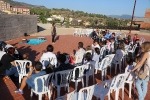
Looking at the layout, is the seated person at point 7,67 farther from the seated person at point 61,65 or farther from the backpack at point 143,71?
the backpack at point 143,71

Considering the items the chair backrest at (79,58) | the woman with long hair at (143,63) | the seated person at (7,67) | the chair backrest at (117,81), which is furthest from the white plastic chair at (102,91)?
the seated person at (7,67)

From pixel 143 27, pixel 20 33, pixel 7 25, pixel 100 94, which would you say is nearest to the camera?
pixel 100 94

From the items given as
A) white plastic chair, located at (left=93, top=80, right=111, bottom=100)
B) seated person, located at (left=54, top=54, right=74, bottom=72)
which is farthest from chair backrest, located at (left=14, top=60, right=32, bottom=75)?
white plastic chair, located at (left=93, top=80, right=111, bottom=100)

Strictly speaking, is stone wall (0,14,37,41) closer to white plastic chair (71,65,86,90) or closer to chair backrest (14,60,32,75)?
chair backrest (14,60,32,75)

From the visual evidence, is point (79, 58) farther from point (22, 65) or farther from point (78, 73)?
point (22, 65)

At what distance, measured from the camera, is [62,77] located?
4898 millimetres

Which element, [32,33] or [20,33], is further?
[32,33]

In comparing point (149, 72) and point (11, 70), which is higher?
point (149, 72)

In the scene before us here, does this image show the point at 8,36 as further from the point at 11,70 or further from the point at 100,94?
the point at 100,94

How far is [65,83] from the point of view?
199 inches

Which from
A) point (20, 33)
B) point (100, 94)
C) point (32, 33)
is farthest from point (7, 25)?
point (100, 94)

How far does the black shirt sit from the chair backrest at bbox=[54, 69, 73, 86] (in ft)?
6.29

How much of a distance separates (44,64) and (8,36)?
33.2 ft

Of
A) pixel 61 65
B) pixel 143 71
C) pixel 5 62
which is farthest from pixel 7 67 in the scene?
pixel 143 71
